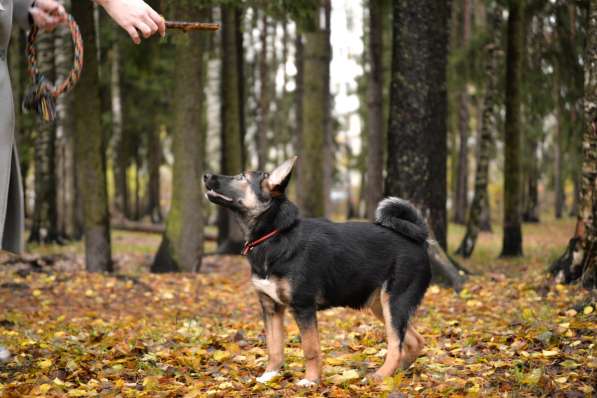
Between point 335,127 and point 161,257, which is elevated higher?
point 335,127

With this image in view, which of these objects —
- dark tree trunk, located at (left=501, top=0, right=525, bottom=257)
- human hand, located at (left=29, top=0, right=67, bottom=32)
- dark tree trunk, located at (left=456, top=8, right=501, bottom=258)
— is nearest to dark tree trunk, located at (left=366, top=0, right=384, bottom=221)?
dark tree trunk, located at (left=456, top=8, right=501, bottom=258)

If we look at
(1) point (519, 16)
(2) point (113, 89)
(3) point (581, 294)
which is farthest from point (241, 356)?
(2) point (113, 89)

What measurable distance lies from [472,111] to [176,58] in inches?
1277

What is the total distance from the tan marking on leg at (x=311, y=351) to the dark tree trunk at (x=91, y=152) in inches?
356

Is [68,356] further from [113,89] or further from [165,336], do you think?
[113,89]

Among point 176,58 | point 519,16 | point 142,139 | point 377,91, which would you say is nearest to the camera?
point 176,58

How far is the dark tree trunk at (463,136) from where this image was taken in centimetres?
2333

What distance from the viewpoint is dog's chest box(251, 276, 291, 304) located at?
18.6ft

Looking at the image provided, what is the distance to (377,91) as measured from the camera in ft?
67.7

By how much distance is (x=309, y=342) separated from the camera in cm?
573

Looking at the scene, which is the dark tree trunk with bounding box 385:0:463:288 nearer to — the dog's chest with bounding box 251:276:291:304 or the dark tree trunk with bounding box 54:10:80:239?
the dog's chest with bounding box 251:276:291:304

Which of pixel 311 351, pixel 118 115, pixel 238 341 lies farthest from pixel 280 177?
pixel 118 115

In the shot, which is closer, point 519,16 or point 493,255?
point 519,16

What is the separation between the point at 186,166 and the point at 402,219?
8.67m
